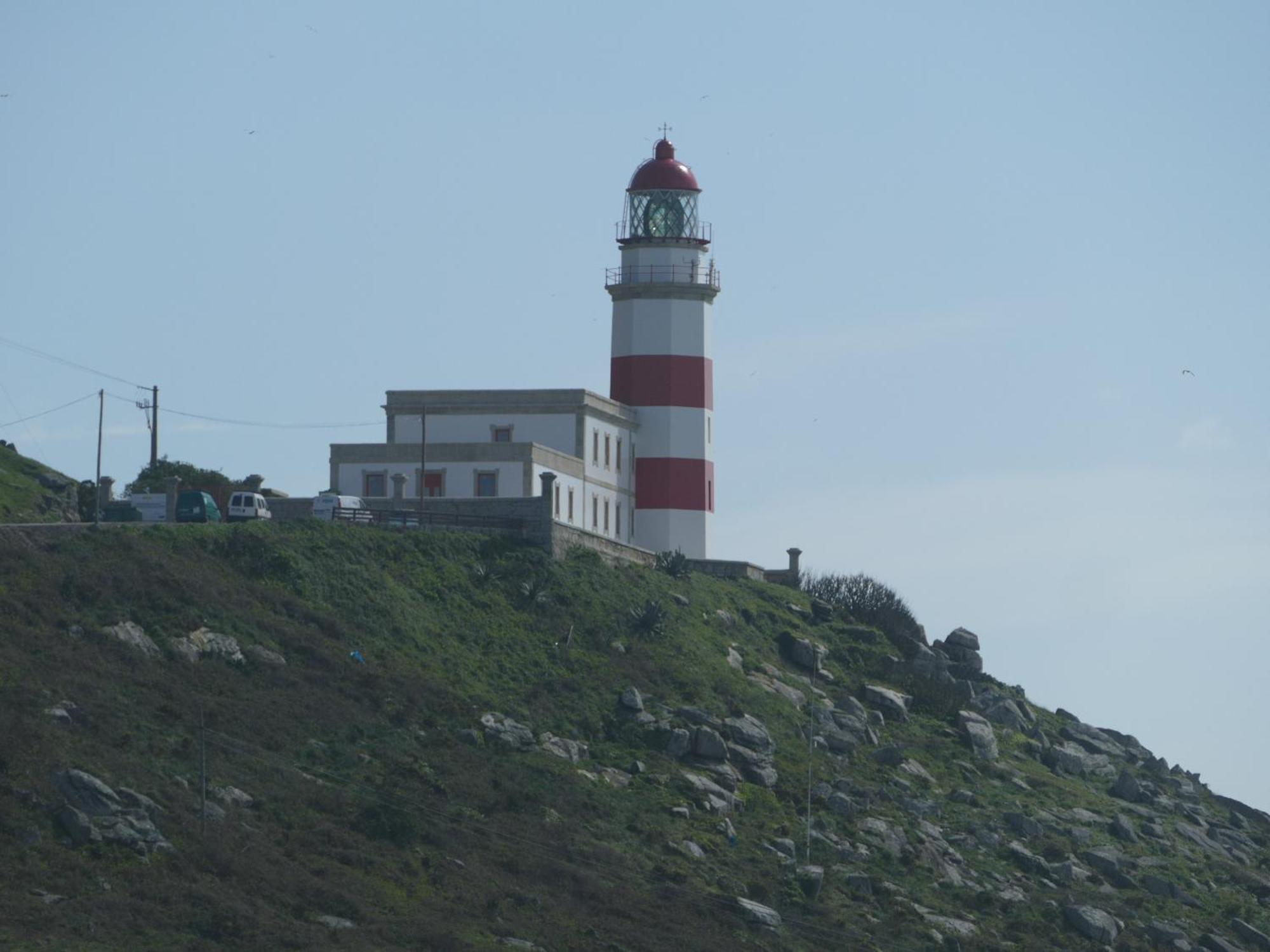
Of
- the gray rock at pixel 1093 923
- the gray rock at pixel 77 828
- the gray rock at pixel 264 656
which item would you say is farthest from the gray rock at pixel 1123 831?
the gray rock at pixel 77 828

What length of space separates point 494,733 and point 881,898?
34.6 feet

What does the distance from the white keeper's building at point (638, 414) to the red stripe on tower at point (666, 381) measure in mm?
33

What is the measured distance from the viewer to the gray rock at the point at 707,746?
60719 mm

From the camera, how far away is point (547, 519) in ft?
227

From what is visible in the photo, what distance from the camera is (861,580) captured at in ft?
274

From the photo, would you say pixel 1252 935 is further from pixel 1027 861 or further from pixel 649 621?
pixel 649 621

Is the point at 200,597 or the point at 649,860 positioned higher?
the point at 200,597

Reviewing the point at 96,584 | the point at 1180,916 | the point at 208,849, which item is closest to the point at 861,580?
the point at 1180,916

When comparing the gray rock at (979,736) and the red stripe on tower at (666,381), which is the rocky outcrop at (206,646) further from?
the red stripe on tower at (666,381)

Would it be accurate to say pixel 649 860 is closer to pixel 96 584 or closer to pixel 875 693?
pixel 96 584

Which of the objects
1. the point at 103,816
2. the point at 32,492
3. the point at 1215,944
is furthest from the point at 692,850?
the point at 32,492

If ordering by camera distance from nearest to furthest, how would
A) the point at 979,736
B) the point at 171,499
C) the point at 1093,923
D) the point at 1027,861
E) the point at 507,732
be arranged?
the point at 507,732
the point at 1093,923
the point at 1027,861
the point at 171,499
the point at 979,736

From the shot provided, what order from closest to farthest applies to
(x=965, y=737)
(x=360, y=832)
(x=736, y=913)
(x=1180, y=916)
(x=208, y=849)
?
(x=208, y=849)
(x=360, y=832)
(x=736, y=913)
(x=1180, y=916)
(x=965, y=737)

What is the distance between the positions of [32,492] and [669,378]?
916 inches
